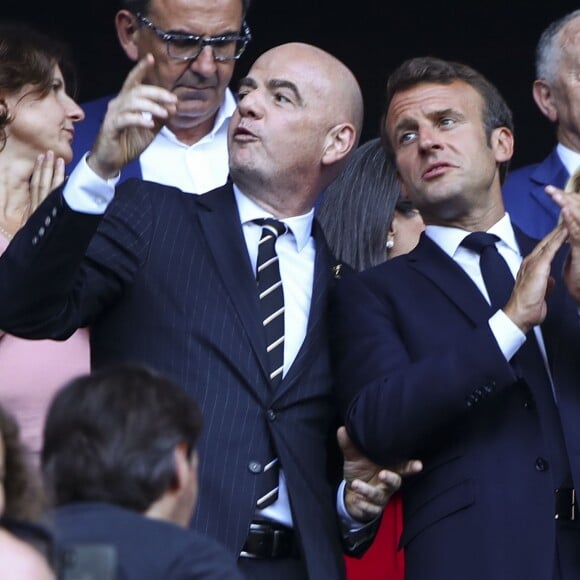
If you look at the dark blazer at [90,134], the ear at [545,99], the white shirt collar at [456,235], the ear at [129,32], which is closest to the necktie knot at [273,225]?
the white shirt collar at [456,235]

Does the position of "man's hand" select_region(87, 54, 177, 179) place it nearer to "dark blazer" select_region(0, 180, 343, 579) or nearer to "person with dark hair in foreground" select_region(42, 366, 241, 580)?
"dark blazer" select_region(0, 180, 343, 579)

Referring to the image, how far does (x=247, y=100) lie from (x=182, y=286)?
63 centimetres

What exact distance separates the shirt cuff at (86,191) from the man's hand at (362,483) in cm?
78

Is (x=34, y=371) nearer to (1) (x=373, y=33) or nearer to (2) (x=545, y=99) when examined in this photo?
(2) (x=545, y=99)

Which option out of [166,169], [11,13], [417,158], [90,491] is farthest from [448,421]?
[11,13]

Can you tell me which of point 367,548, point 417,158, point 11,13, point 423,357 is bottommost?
point 367,548

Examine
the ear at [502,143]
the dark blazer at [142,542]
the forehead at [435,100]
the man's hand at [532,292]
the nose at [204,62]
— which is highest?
the nose at [204,62]

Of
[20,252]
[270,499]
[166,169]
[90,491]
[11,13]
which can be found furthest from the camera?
[11,13]

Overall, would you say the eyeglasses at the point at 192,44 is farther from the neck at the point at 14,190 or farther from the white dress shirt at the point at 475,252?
the white dress shirt at the point at 475,252

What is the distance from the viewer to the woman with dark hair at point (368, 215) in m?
4.97

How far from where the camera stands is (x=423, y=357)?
406 cm

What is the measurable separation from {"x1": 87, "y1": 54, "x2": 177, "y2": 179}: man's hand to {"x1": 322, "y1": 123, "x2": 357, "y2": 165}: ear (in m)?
0.85

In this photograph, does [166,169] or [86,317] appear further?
[166,169]

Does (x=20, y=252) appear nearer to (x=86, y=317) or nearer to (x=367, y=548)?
(x=86, y=317)
